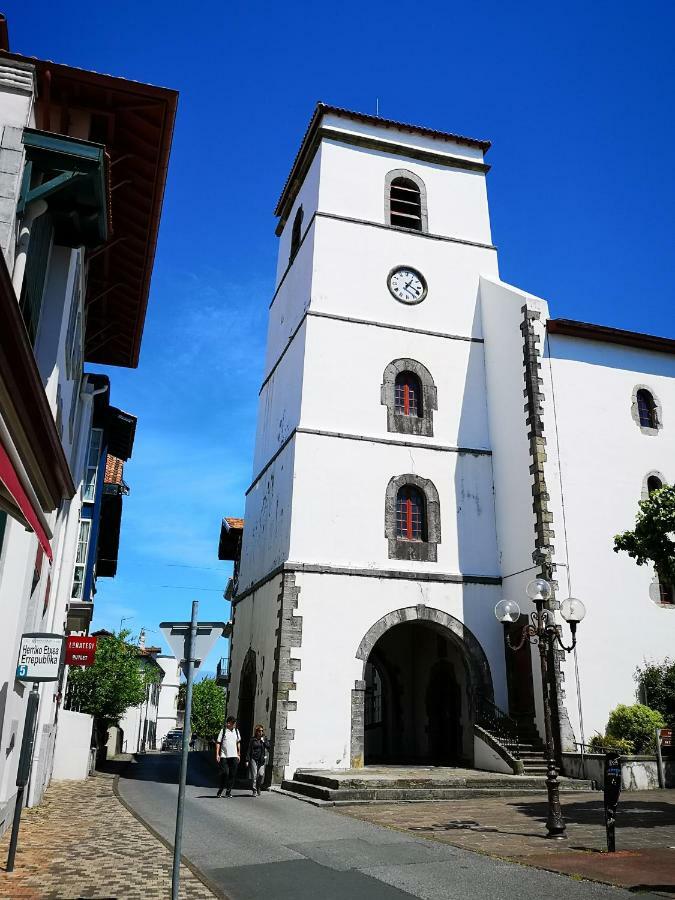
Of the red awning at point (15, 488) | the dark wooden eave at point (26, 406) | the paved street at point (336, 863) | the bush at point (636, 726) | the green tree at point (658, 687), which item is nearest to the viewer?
the red awning at point (15, 488)

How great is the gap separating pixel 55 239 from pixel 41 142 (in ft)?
5.59

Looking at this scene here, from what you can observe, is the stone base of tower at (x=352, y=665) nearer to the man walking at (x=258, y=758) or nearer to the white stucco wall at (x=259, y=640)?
the white stucco wall at (x=259, y=640)

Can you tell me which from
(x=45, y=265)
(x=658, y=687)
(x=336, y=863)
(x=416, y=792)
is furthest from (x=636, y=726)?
(x=45, y=265)

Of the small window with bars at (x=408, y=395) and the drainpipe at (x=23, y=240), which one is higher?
the small window with bars at (x=408, y=395)

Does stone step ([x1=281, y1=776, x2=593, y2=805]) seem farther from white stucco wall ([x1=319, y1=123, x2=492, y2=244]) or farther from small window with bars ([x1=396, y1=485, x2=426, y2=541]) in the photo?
white stucco wall ([x1=319, y1=123, x2=492, y2=244])

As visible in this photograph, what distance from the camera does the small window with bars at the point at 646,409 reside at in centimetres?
2012

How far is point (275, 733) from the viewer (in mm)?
16156

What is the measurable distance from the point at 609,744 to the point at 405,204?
16.7 m

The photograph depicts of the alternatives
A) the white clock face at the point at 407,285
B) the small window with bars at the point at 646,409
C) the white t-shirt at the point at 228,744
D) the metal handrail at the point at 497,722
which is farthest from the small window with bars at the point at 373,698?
the white clock face at the point at 407,285

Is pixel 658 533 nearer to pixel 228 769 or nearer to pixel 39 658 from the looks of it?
pixel 39 658

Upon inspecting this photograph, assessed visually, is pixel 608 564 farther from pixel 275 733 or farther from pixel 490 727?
pixel 275 733

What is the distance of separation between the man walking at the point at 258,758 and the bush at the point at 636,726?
7418 mm

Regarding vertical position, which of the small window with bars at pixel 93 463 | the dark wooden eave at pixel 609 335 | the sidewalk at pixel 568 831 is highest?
the dark wooden eave at pixel 609 335

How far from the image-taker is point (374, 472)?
62.8 feet
